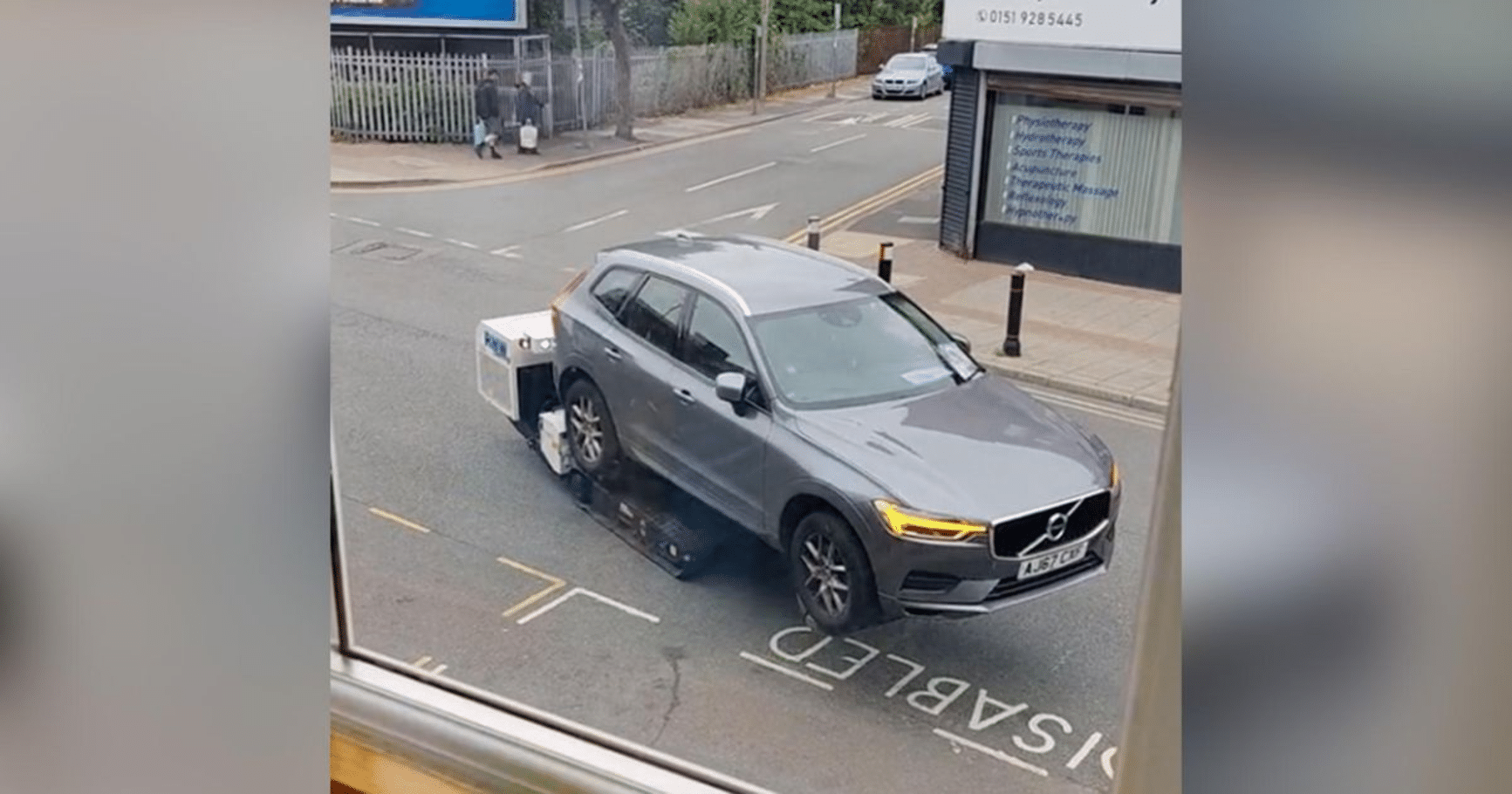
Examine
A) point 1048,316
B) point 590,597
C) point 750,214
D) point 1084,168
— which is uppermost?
point 1084,168

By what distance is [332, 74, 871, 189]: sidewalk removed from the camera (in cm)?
225

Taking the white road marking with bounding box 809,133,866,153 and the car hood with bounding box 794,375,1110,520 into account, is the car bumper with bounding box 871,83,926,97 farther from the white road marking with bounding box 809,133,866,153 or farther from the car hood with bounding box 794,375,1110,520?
the car hood with bounding box 794,375,1110,520

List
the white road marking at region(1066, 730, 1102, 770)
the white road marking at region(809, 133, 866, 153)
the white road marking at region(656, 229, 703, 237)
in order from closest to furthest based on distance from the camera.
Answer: the white road marking at region(1066, 730, 1102, 770) → the white road marking at region(809, 133, 866, 153) → the white road marking at region(656, 229, 703, 237)

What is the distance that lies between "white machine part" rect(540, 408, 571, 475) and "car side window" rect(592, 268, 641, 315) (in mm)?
250

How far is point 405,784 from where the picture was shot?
243cm

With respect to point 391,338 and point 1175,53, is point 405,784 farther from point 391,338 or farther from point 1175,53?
point 1175,53

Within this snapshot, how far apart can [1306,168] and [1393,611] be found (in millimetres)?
438

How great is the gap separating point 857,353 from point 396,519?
3.66 feet

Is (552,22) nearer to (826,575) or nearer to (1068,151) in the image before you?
(1068,151)

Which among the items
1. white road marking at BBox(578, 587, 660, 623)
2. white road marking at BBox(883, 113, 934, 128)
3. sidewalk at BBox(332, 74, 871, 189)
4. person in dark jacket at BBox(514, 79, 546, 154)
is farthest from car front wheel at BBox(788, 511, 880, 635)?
person in dark jacket at BBox(514, 79, 546, 154)

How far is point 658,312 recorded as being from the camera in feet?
7.03

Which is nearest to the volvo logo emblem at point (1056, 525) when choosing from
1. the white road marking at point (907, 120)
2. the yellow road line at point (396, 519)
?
the white road marking at point (907, 120)

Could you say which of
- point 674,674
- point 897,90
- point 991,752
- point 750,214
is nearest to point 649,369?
point 750,214

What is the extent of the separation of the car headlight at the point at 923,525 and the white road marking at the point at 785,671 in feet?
1.12
